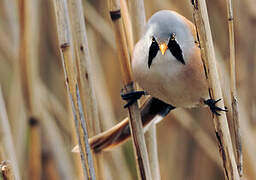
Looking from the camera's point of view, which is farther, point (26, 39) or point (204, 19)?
point (26, 39)

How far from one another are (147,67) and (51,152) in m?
0.79

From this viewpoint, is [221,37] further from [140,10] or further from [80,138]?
[80,138]

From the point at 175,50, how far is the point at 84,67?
22cm

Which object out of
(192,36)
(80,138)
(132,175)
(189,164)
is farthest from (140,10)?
(189,164)

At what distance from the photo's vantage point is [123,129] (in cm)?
109

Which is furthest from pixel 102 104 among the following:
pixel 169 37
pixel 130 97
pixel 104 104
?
pixel 169 37

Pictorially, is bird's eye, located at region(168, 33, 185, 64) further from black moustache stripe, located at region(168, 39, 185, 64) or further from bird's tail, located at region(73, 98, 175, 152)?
bird's tail, located at region(73, 98, 175, 152)

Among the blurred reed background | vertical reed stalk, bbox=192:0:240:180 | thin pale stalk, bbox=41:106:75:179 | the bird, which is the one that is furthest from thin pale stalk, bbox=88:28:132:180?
vertical reed stalk, bbox=192:0:240:180

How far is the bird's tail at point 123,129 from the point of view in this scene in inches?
40.0

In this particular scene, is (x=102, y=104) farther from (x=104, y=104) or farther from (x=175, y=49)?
(x=175, y=49)

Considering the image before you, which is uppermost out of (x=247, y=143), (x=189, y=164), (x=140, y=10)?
(x=140, y=10)

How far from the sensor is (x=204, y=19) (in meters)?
0.79

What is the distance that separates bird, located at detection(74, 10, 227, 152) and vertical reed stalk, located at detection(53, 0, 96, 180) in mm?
145

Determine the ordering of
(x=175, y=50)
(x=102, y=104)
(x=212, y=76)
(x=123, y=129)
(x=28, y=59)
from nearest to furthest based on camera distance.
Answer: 1. (x=212, y=76)
2. (x=175, y=50)
3. (x=123, y=129)
4. (x=28, y=59)
5. (x=102, y=104)
